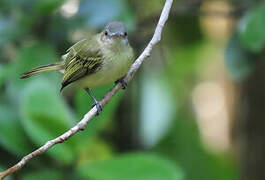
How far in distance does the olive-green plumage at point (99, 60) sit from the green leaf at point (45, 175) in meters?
0.41

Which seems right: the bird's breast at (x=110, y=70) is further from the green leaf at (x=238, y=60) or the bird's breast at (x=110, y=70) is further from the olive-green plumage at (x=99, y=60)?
the green leaf at (x=238, y=60)

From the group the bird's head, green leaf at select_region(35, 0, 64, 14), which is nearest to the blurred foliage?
A: green leaf at select_region(35, 0, 64, 14)

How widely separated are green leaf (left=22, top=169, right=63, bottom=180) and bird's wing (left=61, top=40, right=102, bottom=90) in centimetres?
42

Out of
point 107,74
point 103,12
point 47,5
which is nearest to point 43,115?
point 107,74

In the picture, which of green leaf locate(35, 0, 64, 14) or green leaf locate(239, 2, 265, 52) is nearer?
green leaf locate(239, 2, 265, 52)

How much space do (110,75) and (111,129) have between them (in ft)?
3.37

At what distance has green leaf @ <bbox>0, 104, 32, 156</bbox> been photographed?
235 centimetres

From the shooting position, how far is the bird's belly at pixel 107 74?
2.27 meters

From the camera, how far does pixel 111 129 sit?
10.7 feet

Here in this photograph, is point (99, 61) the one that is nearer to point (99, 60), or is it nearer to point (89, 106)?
point (99, 60)

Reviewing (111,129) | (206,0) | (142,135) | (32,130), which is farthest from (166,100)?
(32,130)

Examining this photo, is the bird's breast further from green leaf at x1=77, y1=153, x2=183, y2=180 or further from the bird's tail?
green leaf at x1=77, y1=153, x2=183, y2=180

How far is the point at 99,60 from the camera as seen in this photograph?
7.97 ft

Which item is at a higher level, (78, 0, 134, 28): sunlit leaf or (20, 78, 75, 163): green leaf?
(78, 0, 134, 28): sunlit leaf
